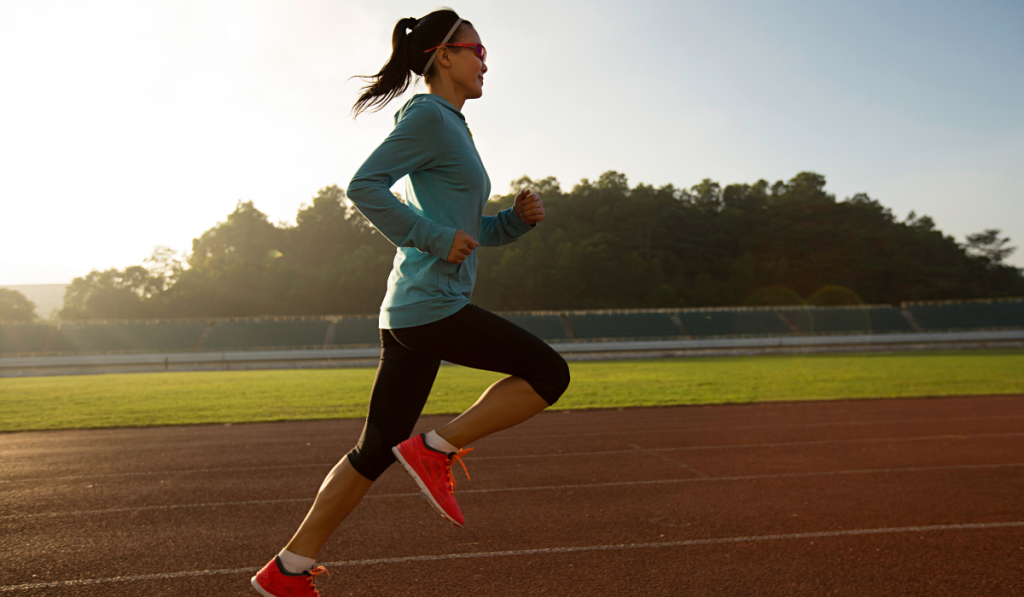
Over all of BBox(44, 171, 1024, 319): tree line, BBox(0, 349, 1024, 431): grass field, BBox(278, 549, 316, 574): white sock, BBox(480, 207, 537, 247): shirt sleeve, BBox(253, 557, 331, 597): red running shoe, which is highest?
BBox(44, 171, 1024, 319): tree line

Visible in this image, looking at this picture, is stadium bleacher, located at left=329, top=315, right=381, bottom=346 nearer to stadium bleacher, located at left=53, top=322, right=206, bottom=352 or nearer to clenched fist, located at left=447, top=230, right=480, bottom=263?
stadium bleacher, located at left=53, top=322, right=206, bottom=352

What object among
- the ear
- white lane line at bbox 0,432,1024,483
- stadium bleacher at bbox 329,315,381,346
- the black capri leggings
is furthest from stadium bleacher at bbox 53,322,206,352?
the ear

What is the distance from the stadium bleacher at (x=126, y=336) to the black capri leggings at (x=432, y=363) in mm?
39671

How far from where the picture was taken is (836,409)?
1032 cm

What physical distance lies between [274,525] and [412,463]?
2524 millimetres

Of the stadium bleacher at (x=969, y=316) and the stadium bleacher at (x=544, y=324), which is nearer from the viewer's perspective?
the stadium bleacher at (x=969, y=316)

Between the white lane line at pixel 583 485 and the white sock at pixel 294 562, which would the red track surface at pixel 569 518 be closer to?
the white lane line at pixel 583 485

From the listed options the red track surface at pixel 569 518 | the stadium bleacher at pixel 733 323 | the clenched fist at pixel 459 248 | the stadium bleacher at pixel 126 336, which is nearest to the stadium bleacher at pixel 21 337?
the stadium bleacher at pixel 126 336

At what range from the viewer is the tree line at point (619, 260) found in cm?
6006

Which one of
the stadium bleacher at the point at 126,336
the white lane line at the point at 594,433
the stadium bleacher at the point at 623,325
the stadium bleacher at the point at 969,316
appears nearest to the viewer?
the white lane line at the point at 594,433

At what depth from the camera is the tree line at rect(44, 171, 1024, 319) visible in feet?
197

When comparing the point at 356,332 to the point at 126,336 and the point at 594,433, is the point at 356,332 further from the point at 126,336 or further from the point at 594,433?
the point at 594,433

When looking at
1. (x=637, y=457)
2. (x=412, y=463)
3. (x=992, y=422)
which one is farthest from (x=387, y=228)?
(x=992, y=422)

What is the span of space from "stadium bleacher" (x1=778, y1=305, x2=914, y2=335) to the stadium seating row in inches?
2.4
